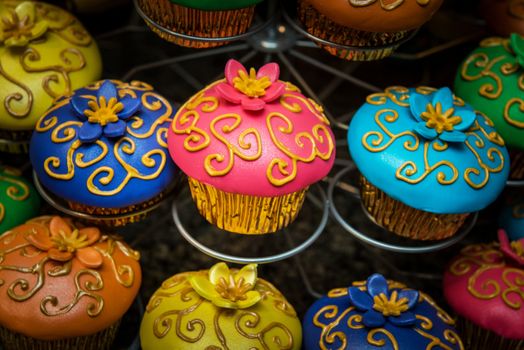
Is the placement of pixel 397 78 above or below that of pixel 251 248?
above

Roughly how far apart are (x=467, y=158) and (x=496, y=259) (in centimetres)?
44

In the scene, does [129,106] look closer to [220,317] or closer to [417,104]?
[220,317]

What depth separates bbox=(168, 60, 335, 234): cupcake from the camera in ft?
5.88

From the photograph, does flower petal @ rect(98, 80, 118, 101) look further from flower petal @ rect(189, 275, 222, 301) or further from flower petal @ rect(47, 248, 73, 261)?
flower petal @ rect(189, 275, 222, 301)

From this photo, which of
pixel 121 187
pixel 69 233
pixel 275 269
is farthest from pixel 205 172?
pixel 275 269

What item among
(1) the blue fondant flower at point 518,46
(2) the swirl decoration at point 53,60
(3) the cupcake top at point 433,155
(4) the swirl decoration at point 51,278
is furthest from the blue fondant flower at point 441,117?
(2) the swirl decoration at point 53,60

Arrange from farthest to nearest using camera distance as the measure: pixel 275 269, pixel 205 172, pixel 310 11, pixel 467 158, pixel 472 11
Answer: pixel 472 11
pixel 275 269
pixel 310 11
pixel 467 158
pixel 205 172

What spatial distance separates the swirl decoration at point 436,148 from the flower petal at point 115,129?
71cm

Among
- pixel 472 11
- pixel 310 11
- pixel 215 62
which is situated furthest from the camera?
pixel 215 62

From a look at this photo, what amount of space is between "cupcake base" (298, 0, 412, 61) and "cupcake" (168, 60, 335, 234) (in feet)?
0.78

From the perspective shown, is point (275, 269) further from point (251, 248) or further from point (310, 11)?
point (310, 11)

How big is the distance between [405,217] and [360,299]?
310 millimetres

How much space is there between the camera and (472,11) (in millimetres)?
3273

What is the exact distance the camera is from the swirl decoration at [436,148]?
1.91 m
